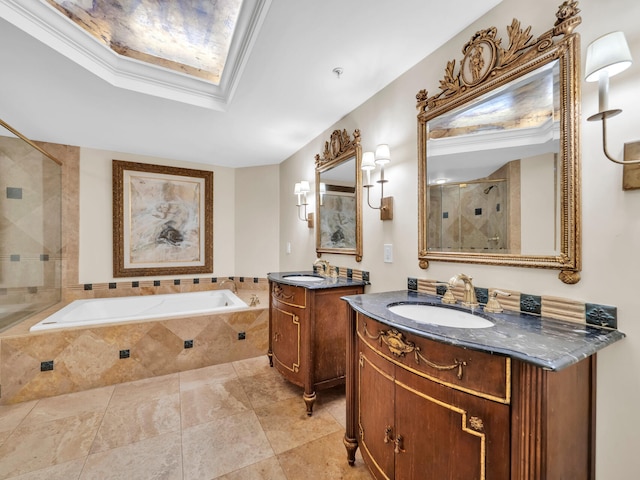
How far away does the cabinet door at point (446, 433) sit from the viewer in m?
0.78

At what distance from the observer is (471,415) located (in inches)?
32.4

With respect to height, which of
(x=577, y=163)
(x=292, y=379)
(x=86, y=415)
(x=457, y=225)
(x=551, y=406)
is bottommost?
(x=86, y=415)

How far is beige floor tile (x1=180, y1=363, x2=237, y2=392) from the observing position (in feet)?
7.72

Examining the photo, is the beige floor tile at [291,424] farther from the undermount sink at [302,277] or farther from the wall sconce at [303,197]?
the wall sconce at [303,197]

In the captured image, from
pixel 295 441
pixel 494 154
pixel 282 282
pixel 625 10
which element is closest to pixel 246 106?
pixel 282 282

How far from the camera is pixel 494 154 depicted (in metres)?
1.30

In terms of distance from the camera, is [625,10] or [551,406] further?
[625,10]

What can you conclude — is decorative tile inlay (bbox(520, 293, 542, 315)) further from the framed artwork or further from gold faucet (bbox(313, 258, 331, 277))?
the framed artwork

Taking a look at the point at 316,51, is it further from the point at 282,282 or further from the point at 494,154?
the point at 282,282

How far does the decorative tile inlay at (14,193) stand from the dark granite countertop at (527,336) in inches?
132

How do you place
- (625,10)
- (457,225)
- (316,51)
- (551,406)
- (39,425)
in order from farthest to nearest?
(39,425) → (316,51) → (457,225) → (625,10) → (551,406)

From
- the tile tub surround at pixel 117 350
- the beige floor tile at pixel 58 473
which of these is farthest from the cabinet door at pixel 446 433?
the tile tub surround at pixel 117 350

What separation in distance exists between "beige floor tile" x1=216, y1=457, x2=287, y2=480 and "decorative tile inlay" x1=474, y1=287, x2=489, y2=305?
135 centimetres

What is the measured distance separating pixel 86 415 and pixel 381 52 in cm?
311
